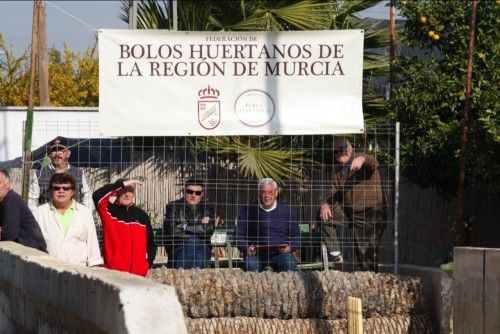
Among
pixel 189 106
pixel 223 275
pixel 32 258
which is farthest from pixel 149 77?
pixel 32 258

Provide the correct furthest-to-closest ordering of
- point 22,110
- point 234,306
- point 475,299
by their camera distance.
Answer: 1. point 22,110
2. point 234,306
3. point 475,299

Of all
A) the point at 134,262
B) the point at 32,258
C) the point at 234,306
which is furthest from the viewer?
the point at 134,262

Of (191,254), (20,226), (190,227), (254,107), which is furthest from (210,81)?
(20,226)

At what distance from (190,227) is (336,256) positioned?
62.7 inches

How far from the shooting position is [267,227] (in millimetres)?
13617

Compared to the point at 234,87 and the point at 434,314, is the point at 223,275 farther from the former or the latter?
the point at 234,87

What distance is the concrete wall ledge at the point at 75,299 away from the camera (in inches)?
235

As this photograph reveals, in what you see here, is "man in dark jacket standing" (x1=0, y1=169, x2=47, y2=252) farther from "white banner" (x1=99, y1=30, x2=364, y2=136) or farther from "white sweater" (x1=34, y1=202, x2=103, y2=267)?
"white banner" (x1=99, y1=30, x2=364, y2=136)

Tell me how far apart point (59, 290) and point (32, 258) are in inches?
50.3

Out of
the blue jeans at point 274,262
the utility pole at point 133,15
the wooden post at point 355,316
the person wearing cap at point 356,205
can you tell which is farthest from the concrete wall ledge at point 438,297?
the utility pole at point 133,15

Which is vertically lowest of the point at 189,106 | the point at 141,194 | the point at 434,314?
the point at 434,314

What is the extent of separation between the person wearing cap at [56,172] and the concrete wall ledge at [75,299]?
2.99 m

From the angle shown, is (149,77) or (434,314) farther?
(149,77)

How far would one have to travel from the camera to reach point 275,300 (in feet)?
38.4
